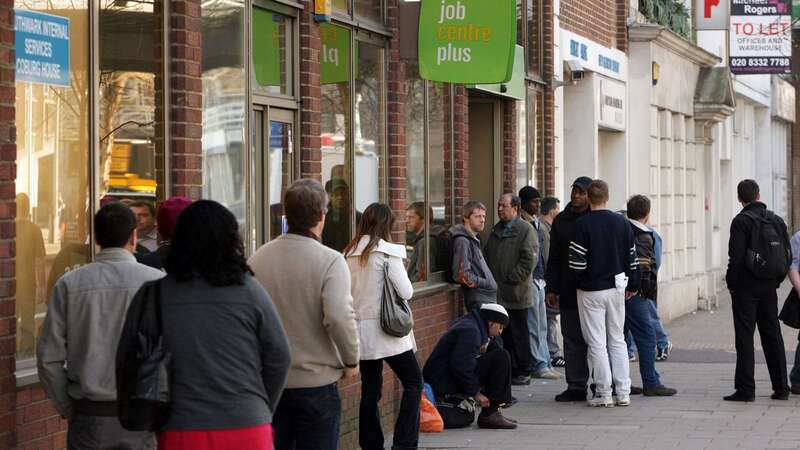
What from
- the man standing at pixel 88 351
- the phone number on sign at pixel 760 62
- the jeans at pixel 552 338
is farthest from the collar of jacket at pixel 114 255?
the phone number on sign at pixel 760 62

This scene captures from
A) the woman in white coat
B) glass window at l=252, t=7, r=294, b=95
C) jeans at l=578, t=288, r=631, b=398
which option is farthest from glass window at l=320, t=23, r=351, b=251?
jeans at l=578, t=288, r=631, b=398

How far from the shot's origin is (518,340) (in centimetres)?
1396

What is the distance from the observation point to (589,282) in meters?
12.4

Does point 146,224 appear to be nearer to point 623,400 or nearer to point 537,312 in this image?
point 623,400

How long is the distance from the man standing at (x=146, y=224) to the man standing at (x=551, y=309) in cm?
725

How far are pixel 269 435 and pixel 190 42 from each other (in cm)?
364

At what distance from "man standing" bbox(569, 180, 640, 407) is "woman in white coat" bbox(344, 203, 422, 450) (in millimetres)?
3296

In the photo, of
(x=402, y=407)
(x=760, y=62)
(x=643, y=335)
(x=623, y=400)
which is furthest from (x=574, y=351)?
(x=760, y=62)

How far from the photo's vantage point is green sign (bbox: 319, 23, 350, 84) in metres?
10.9

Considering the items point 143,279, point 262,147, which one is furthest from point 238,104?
point 143,279

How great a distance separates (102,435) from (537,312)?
30.0 feet

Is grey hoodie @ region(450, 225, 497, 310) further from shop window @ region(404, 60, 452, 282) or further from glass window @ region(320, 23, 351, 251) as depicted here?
glass window @ region(320, 23, 351, 251)

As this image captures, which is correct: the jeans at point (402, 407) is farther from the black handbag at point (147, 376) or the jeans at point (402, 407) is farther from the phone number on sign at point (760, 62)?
the phone number on sign at point (760, 62)

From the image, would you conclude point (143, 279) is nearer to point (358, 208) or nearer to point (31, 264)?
point (31, 264)
